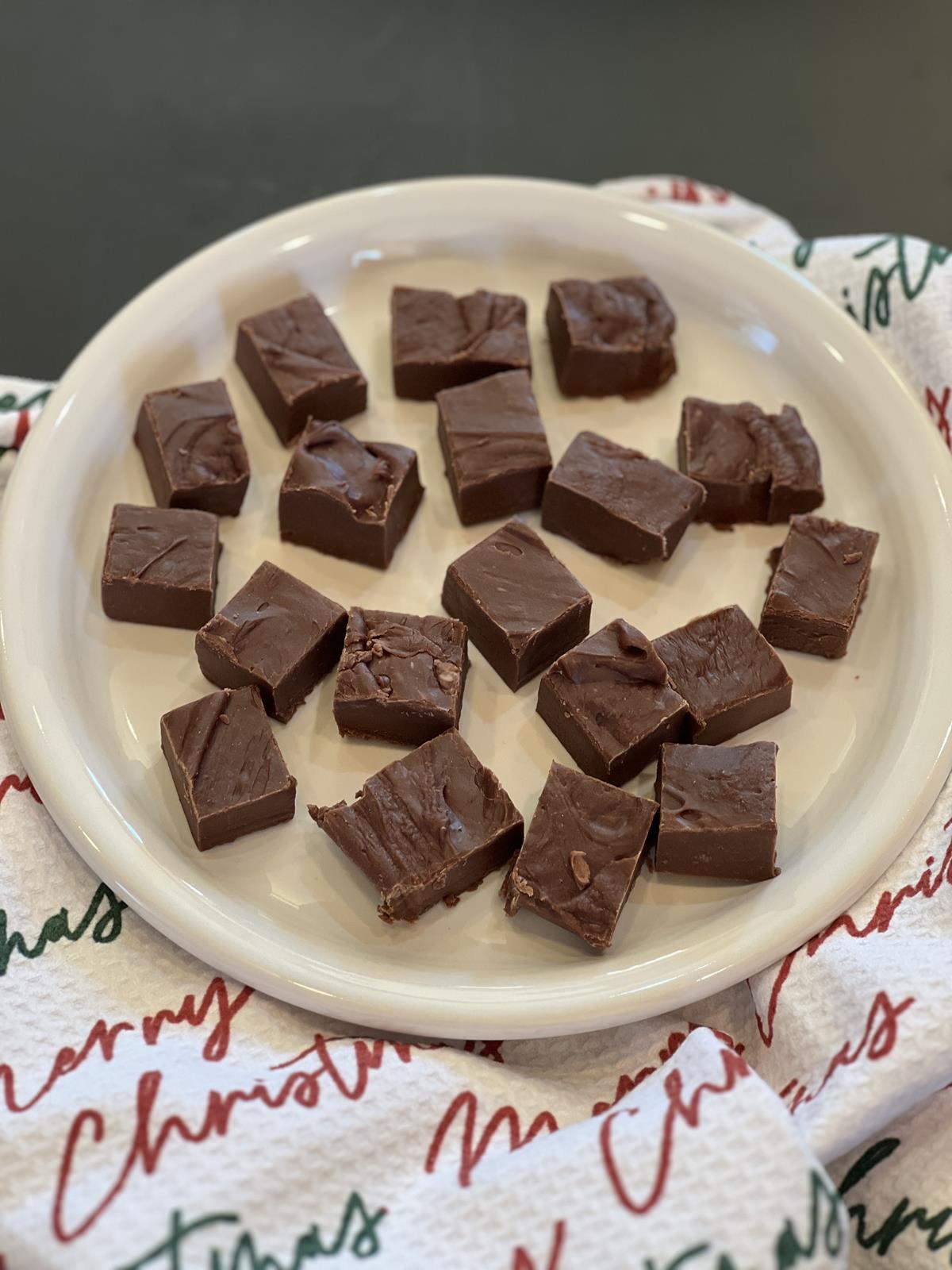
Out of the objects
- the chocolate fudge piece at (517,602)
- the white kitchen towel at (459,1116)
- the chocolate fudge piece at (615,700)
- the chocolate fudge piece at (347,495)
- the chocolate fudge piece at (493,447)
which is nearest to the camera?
the white kitchen towel at (459,1116)

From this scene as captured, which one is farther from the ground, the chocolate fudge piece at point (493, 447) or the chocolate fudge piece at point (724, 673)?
the chocolate fudge piece at point (493, 447)

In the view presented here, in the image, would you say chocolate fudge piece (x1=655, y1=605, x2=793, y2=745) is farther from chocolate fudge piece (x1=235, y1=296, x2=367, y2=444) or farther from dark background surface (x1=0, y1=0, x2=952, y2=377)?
dark background surface (x1=0, y1=0, x2=952, y2=377)

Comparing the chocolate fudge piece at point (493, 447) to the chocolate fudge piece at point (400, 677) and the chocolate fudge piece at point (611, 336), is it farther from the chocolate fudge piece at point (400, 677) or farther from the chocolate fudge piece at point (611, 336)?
the chocolate fudge piece at point (400, 677)

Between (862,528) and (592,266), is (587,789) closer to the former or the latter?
(862,528)

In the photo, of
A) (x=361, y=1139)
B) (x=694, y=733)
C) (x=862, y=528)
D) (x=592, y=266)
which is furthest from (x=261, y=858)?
(x=592, y=266)

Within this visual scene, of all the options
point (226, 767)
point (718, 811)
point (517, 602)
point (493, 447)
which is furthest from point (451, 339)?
point (718, 811)

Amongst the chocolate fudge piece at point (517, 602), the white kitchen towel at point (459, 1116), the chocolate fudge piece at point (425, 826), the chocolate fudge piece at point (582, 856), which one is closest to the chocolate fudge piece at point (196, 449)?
the chocolate fudge piece at point (517, 602)
